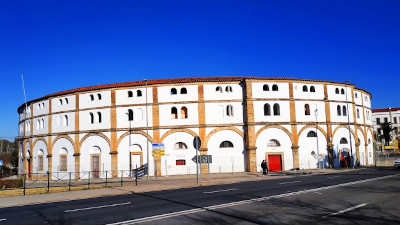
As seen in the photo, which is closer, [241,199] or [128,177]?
[241,199]

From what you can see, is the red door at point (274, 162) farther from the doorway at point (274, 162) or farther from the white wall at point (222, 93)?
the white wall at point (222, 93)

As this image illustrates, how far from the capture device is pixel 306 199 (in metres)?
14.4

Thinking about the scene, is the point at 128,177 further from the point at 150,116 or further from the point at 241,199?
the point at 241,199

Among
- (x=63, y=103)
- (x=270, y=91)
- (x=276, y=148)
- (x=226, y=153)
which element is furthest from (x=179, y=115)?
(x=63, y=103)

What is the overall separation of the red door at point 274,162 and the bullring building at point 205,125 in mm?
123

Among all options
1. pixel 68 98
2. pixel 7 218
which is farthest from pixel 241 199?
pixel 68 98

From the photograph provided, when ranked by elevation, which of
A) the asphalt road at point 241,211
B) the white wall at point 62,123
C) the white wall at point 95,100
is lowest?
the asphalt road at point 241,211

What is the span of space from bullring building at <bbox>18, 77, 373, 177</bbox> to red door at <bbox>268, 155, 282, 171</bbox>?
123mm

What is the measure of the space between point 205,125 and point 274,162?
29.7 feet

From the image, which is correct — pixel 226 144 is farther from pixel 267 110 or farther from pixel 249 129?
pixel 267 110

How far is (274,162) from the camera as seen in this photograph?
38438mm

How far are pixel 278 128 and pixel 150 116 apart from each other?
584 inches

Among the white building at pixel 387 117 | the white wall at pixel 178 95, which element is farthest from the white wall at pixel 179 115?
the white building at pixel 387 117

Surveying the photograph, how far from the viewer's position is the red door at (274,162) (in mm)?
38344
